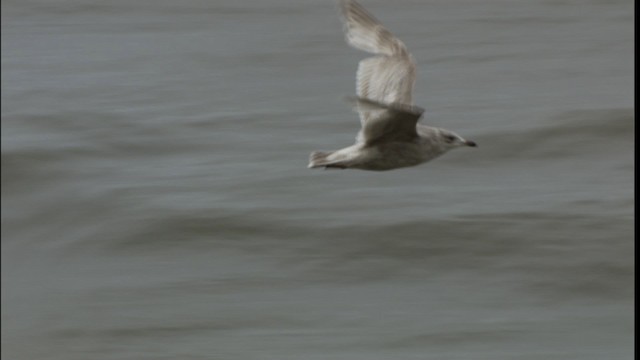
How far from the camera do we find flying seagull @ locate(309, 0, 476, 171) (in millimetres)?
5547

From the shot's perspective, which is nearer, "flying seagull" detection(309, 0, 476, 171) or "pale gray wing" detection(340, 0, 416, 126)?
"flying seagull" detection(309, 0, 476, 171)

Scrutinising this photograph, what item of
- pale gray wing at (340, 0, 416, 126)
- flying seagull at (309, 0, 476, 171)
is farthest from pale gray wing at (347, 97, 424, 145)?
pale gray wing at (340, 0, 416, 126)

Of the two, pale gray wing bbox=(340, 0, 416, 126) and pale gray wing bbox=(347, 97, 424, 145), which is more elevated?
pale gray wing bbox=(340, 0, 416, 126)

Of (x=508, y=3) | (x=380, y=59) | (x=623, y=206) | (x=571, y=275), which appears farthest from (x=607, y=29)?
(x=380, y=59)

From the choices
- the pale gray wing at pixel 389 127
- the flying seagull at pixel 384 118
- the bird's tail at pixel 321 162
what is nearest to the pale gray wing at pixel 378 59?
the flying seagull at pixel 384 118

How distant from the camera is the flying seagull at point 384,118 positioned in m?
5.55

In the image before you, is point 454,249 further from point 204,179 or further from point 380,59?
point 380,59

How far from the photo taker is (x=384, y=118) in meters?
5.57

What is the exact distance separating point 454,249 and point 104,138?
250 centimetres

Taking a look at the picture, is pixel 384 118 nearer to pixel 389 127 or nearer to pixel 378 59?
pixel 389 127

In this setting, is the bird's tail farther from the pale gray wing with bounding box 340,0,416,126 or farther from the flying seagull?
the pale gray wing with bounding box 340,0,416,126

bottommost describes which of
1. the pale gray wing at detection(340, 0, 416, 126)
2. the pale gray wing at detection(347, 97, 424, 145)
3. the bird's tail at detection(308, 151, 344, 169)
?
the bird's tail at detection(308, 151, 344, 169)

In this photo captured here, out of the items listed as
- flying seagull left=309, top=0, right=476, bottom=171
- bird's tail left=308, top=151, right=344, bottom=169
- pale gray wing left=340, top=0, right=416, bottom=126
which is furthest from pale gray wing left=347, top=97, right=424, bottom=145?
pale gray wing left=340, top=0, right=416, bottom=126

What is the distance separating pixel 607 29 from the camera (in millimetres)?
12266
